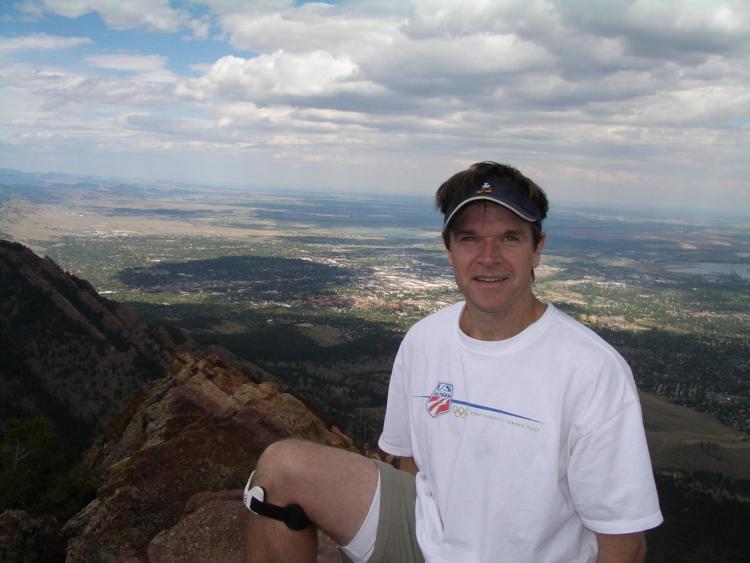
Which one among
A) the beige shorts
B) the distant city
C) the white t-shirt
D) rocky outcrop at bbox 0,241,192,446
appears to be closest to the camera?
the white t-shirt

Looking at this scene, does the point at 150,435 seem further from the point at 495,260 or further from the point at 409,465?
the point at 495,260

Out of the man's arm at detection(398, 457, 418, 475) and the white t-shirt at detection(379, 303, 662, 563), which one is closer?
the white t-shirt at detection(379, 303, 662, 563)

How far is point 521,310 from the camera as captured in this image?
183 inches

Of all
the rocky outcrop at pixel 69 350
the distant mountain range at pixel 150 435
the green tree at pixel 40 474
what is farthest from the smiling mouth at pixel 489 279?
the rocky outcrop at pixel 69 350

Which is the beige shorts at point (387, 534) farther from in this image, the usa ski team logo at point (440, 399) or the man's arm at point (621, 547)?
the man's arm at point (621, 547)

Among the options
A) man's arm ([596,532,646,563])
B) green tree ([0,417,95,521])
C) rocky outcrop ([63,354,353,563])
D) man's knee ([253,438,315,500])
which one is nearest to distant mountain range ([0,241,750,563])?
rocky outcrop ([63,354,353,563])

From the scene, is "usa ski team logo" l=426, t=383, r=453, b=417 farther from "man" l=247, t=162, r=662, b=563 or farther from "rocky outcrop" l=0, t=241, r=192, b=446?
"rocky outcrop" l=0, t=241, r=192, b=446

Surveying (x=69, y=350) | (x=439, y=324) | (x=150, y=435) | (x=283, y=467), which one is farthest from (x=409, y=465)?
(x=69, y=350)

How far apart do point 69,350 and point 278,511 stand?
43.3 metres

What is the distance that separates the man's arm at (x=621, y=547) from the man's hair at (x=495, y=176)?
7.51 feet

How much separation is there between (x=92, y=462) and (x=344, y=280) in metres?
140

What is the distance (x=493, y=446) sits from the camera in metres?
4.36

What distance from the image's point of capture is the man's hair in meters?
4.72

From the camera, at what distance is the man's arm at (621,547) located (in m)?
3.99
